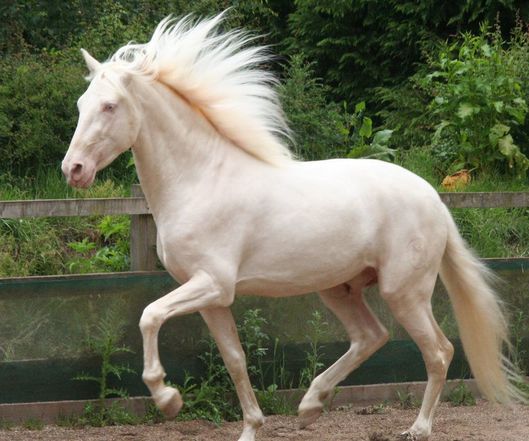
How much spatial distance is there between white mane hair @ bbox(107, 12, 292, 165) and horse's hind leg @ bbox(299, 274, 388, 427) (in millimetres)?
864

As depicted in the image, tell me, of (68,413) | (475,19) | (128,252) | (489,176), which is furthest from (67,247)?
(475,19)

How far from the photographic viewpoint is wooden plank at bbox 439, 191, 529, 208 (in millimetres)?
7055

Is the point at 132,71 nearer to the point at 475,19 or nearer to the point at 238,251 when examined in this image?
the point at 238,251

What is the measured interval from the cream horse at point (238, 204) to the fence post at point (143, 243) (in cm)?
118

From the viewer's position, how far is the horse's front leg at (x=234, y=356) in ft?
17.7

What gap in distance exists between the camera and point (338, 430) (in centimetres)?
616

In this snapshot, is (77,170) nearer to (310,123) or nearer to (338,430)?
(338,430)

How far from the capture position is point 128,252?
7.40 m

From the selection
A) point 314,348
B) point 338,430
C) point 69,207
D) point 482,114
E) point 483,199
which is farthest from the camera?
point 482,114

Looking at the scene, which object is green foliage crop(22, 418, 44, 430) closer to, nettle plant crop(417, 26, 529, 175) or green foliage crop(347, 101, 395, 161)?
green foliage crop(347, 101, 395, 161)

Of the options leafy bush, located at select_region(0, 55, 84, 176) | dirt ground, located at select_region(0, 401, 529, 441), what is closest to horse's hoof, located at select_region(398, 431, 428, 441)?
dirt ground, located at select_region(0, 401, 529, 441)

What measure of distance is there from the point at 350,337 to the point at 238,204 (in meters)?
1.14

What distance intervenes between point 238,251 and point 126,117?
2.62 feet

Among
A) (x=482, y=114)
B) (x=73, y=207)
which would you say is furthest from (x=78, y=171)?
(x=482, y=114)
